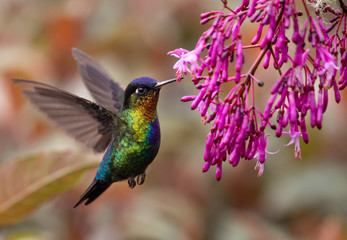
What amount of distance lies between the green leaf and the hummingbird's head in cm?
38

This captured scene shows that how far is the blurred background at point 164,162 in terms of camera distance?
13.5ft

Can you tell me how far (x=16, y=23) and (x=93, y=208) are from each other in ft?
8.98

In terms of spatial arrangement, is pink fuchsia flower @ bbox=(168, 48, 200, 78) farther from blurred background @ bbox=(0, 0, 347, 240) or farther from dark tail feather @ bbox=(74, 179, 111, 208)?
blurred background @ bbox=(0, 0, 347, 240)

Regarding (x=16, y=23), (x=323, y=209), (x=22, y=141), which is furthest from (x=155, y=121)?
(x=16, y=23)

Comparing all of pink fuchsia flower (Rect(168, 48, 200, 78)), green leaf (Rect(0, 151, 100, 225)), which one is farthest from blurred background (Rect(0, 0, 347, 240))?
pink fuchsia flower (Rect(168, 48, 200, 78))

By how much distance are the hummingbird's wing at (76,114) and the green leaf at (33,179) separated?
115 mm

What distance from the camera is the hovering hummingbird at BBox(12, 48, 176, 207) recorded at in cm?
260

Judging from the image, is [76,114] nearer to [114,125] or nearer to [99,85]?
[114,125]

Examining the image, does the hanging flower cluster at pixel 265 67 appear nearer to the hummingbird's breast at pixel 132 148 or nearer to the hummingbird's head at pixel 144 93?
the hummingbird's head at pixel 144 93

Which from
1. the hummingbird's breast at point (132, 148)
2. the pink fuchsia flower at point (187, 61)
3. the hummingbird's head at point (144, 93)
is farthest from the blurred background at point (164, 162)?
the pink fuchsia flower at point (187, 61)

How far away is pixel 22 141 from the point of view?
445 centimetres

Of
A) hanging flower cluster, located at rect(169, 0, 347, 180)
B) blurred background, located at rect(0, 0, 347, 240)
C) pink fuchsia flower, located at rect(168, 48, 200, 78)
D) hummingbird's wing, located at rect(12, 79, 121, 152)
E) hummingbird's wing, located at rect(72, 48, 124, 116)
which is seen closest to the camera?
hanging flower cluster, located at rect(169, 0, 347, 180)

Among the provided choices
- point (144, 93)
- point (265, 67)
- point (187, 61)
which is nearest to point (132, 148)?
point (144, 93)

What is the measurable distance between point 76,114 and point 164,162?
2076 mm
